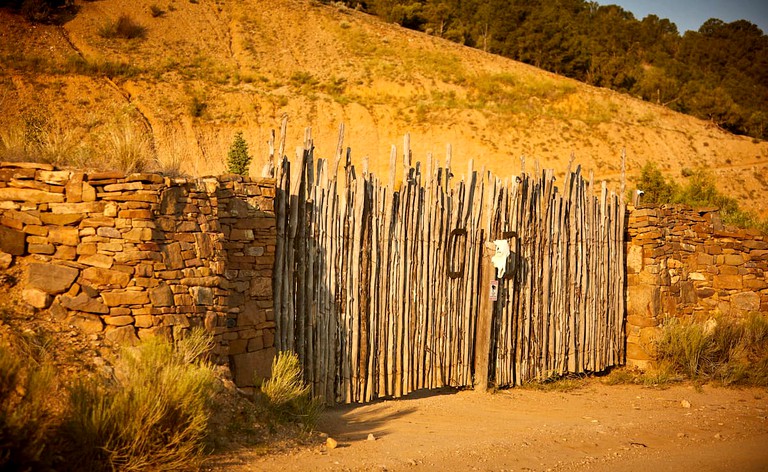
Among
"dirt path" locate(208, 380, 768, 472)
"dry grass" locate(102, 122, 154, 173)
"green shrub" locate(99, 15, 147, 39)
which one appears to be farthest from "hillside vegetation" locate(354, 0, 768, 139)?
"dry grass" locate(102, 122, 154, 173)

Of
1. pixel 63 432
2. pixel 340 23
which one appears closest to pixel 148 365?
pixel 63 432

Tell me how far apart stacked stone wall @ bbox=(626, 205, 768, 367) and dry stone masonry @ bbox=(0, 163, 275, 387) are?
6367 millimetres

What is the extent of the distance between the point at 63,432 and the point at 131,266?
1.53 m

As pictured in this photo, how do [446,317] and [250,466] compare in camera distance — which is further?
[446,317]

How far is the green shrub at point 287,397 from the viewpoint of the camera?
17.8ft

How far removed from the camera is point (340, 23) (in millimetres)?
34531

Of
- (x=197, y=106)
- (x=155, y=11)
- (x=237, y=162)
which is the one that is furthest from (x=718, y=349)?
(x=155, y=11)

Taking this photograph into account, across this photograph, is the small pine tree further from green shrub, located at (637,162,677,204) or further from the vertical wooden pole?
green shrub, located at (637,162,677,204)

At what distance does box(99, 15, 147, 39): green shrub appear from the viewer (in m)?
27.8

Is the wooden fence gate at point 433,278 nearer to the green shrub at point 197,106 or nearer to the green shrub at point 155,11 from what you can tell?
the green shrub at point 197,106

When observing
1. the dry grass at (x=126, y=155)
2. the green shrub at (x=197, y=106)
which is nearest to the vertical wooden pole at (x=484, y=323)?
the dry grass at (x=126, y=155)

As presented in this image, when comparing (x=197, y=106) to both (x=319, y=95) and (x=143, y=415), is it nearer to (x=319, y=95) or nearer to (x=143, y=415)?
(x=319, y=95)

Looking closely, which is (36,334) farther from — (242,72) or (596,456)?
(242,72)

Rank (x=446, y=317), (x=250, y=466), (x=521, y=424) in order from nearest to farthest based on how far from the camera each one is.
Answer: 1. (x=250, y=466)
2. (x=521, y=424)
3. (x=446, y=317)
